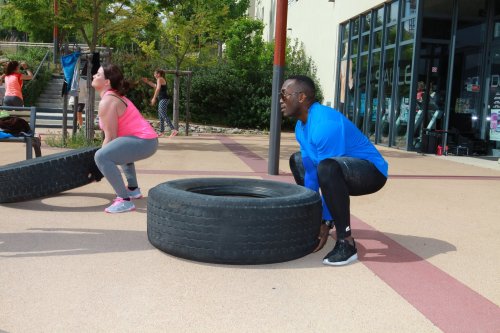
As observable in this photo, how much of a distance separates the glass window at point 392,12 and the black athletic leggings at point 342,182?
40.0 ft

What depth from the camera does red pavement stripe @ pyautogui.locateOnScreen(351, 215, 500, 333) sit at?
9.66ft

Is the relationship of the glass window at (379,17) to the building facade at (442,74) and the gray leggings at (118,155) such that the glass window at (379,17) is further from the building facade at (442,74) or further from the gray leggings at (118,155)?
the gray leggings at (118,155)

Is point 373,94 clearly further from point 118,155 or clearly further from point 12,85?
point 118,155

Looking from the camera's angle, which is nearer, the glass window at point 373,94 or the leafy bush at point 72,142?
the leafy bush at point 72,142

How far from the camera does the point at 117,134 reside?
5.49m

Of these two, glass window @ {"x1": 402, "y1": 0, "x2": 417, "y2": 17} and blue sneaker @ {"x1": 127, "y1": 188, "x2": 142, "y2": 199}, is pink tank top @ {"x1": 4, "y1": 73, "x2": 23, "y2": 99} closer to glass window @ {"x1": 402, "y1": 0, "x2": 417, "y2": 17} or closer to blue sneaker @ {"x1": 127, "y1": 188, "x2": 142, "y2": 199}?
blue sneaker @ {"x1": 127, "y1": 188, "x2": 142, "y2": 199}

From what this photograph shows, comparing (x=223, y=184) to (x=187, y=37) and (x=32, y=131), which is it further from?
(x=187, y=37)

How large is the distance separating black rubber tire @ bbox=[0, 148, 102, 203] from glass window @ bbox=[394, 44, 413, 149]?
1025cm

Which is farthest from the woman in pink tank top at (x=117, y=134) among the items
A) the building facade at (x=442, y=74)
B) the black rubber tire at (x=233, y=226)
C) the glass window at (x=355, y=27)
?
the glass window at (x=355, y=27)

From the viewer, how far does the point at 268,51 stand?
80.3 feet

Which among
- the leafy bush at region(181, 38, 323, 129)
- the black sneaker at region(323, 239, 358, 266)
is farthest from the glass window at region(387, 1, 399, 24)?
the black sneaker at region(323, 239, 358, 266)

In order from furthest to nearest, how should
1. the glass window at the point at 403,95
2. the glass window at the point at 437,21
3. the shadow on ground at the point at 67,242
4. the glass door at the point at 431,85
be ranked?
the glass window at the point at 403,95 → the glass door at the point at 431,85 → the glass window at the point at 437,21 → the shadow on ground at the point at 67,242

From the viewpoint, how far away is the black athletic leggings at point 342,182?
13.0 ft

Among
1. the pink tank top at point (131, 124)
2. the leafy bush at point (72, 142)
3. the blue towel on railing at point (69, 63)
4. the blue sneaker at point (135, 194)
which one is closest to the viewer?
the pink tank top at point (131, 124)
